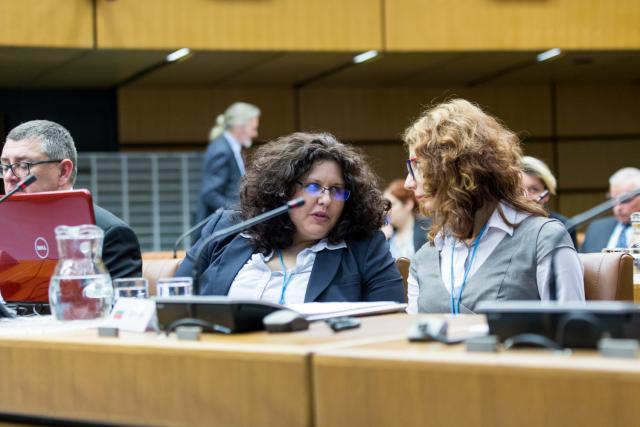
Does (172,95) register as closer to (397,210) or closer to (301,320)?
(397,210)

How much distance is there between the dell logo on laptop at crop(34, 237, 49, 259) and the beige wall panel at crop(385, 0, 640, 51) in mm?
4880

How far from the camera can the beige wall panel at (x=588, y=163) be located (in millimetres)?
9750

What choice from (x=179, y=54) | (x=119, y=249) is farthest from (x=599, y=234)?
(x=119, y=249)

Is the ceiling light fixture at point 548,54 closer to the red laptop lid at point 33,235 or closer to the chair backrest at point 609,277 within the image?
the chair backrest at point 609,277

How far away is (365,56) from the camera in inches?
297

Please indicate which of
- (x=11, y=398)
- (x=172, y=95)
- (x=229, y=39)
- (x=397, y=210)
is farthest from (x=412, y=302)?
(x=172, y=95)

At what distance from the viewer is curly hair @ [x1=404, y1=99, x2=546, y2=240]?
2.72 metres

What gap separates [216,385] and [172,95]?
742cm

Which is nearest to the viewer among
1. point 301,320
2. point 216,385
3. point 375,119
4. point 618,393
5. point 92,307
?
point 618,393

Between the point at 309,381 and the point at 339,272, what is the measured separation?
1449mm

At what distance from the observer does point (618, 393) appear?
4.08 ft

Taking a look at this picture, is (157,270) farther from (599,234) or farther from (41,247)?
(599,234)

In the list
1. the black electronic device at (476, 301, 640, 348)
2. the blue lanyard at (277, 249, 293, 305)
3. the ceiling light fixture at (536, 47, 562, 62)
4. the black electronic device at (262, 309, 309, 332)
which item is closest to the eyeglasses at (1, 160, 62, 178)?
the blue lanyard at (277, 249, 293, 305)

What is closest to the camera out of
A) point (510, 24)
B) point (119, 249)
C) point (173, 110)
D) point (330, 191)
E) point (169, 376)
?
point (169, 376)
